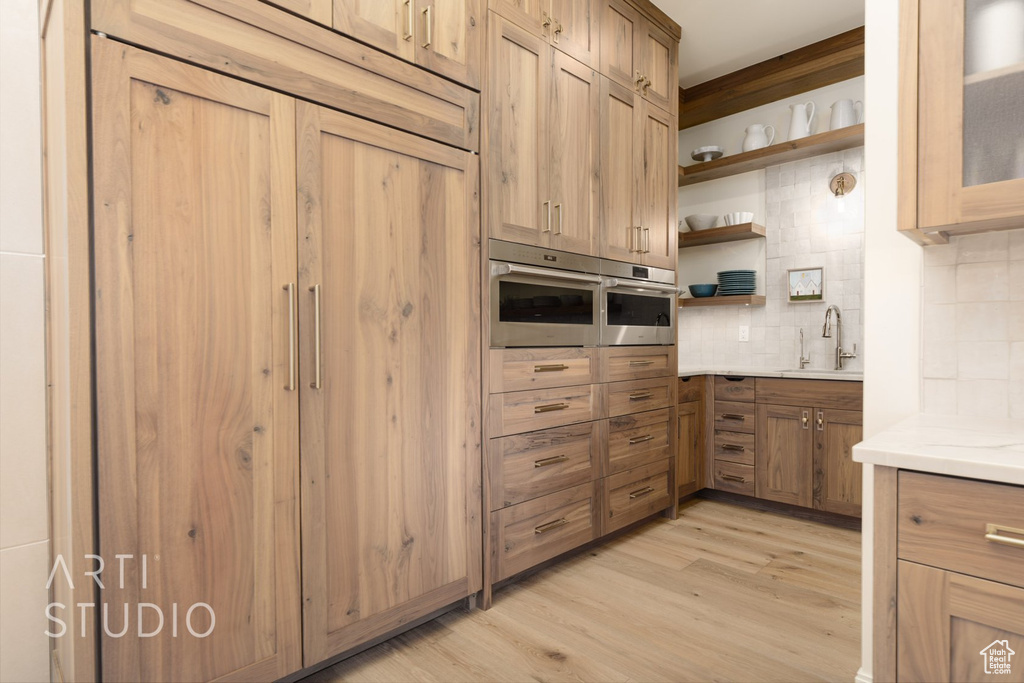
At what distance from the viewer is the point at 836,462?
9.87ft

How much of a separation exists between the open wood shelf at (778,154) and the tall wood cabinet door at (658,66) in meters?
0.75

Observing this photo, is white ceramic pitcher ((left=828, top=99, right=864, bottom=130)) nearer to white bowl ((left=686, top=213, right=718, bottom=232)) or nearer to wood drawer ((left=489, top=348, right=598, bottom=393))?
white bowl ((left=686, top=213, right=718, bottom=232))

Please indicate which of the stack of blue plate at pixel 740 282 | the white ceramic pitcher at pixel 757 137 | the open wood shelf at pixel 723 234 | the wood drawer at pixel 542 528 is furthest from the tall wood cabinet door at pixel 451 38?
the stack of blue plate at pixel 740 282

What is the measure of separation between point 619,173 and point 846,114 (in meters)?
1.68

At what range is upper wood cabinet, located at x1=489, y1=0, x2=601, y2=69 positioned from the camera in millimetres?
2219

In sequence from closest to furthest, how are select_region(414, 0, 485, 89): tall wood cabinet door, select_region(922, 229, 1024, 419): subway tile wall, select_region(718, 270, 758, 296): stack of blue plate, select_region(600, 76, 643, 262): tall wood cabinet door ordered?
select_region(922, 229, 1024, 419): subway tile wall, select_region(414, 0, 485, 89): tall wood cabinet door, select_region(600, 76, 643, 262): tall wood cabinet door, select_region(718, 270, 758, 296): stack of blue plate

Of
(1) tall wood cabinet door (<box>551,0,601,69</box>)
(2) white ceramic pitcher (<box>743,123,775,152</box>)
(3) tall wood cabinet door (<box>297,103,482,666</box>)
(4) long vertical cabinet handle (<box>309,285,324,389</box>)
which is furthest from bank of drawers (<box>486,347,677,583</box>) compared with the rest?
(2) white ceramic pitcher (<box>743,123,775,152</box>)

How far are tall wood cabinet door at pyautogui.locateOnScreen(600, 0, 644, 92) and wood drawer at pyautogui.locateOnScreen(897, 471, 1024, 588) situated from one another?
235 cm

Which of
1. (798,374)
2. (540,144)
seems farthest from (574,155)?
(798,374)

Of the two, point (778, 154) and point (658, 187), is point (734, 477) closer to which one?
point (658, 187)

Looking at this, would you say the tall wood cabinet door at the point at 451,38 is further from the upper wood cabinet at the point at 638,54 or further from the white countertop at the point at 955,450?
the white countertop at the point at 955,450

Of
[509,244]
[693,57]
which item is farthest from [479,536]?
[693,57]

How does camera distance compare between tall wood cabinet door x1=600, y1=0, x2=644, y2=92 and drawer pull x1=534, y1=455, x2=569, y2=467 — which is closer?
drawer pull x1=534, y1=455, x2=569, y2=467
